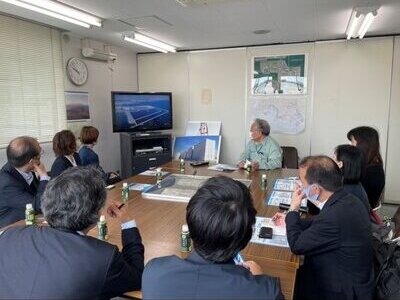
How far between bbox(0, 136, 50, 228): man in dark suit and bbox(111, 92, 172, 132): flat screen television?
2.57 metres

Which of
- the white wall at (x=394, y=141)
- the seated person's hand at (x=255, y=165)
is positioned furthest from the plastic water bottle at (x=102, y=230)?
the white wall at (x=394, y=141)

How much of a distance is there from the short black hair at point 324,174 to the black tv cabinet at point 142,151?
3658 mm

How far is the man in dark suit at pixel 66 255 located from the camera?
40.5 inches

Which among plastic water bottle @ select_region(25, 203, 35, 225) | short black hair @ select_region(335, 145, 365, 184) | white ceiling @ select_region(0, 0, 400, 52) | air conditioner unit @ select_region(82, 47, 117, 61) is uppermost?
white ceiling @ select_region(0, 0, 400, 52)

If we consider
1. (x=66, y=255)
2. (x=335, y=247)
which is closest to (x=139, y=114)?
(x=335, y=247)

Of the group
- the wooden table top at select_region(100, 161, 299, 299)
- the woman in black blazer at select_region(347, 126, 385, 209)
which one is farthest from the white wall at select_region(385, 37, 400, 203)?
the wooden table top at select_region(100, 161, 299, 299)

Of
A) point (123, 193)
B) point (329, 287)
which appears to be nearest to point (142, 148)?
point (123, 193)

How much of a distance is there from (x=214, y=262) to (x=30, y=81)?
12.2ft

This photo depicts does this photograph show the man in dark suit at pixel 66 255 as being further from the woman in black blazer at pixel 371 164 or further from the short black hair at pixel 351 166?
the woman in black blazer at pixel 371 164

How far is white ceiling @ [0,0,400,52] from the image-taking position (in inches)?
120

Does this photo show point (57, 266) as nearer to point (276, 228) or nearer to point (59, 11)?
point (276, 228)

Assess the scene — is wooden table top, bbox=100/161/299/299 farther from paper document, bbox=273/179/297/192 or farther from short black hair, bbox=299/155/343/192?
short black hair, bbox=299/155/343/192

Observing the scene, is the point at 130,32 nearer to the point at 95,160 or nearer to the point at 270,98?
the point at 95,160

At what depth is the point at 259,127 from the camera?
3717 mm
